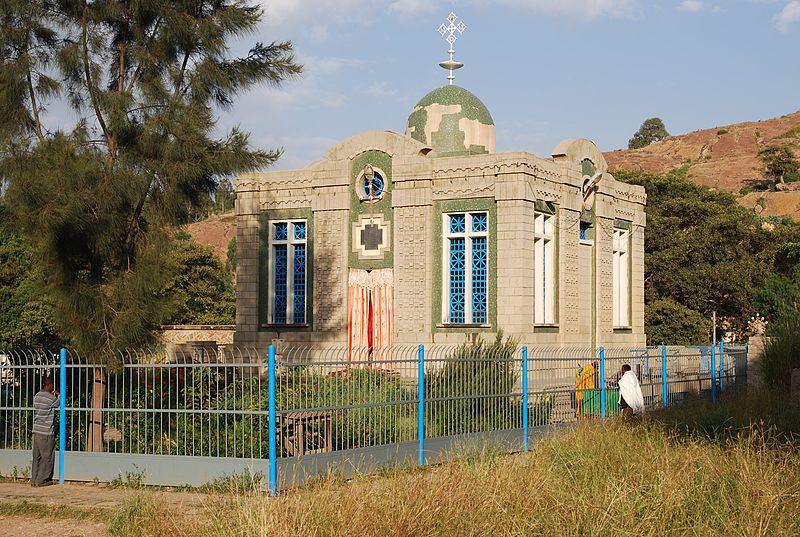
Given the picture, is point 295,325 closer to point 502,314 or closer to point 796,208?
point 502,314

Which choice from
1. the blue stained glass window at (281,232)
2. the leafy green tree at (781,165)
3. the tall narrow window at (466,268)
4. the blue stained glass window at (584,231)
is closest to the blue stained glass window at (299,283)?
the blue stained glass window at (281,232)

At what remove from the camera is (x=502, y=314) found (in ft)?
86.1

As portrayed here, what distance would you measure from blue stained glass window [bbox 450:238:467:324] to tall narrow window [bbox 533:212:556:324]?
1.83m

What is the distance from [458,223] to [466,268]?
4.10ft

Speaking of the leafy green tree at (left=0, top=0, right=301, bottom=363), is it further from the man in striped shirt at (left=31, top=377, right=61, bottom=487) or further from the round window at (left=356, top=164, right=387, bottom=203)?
the round window at (left=356, top=164, right=387, bottom=203)

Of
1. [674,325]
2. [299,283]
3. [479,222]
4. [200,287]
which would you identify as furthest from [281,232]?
[200,287]

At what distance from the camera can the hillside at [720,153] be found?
108250mm

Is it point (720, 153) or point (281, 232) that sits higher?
point (720, 153)

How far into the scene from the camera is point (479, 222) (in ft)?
89.1

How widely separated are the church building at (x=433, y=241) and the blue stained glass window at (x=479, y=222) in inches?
1.6

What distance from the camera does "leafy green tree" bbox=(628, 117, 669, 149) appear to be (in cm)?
14200

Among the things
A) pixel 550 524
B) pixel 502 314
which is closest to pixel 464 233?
pixel 502 314

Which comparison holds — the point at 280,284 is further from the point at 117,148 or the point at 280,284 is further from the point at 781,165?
the point at 781,165

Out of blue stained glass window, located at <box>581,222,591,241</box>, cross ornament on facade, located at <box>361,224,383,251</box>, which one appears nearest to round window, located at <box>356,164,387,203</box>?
cross ornament on facade, located at <box>361,224,383,251</box>
